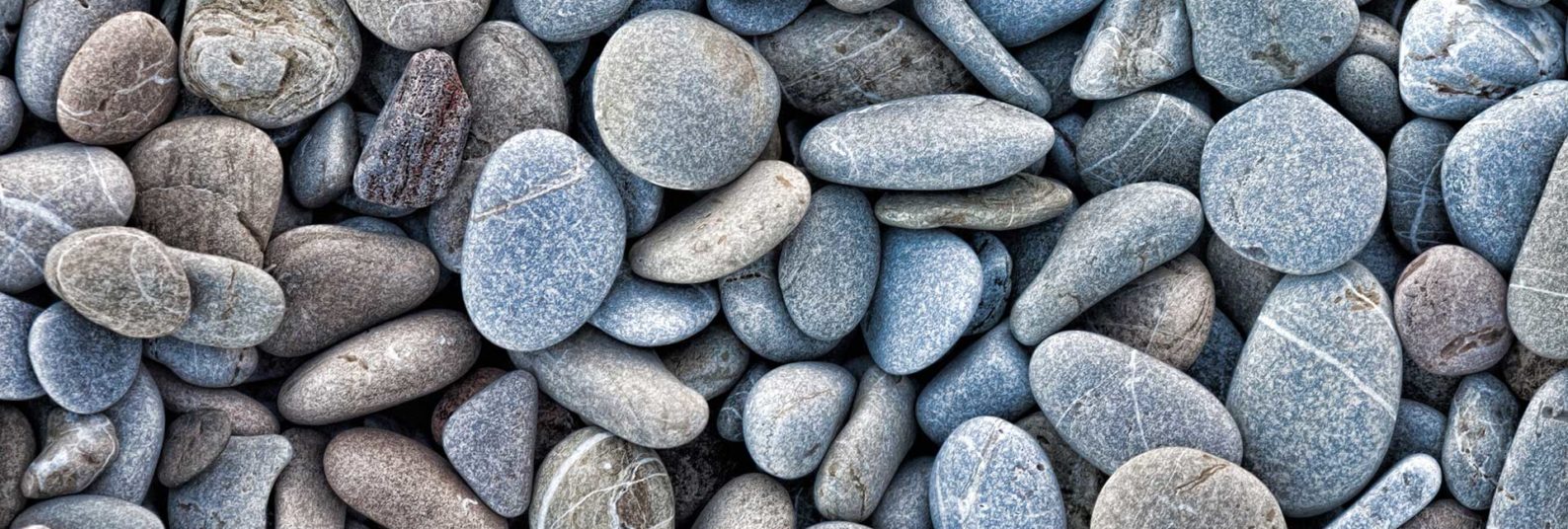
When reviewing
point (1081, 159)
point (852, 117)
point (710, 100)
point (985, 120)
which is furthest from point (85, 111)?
point (1081, 159)

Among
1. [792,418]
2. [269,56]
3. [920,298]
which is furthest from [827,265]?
[269,56]

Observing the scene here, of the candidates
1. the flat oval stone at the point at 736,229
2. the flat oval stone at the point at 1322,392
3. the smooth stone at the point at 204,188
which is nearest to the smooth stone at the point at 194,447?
the smooth stone at the point at 204,188

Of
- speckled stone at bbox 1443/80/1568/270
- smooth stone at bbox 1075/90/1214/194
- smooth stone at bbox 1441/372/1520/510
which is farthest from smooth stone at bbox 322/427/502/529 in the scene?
speckled stone at bbox 1443/80/1568/270

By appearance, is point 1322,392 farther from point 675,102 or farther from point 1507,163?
point 675,102

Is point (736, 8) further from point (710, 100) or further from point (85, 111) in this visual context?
point (85, 111)

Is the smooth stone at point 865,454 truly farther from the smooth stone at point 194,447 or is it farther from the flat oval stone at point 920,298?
the smooth stone at point 194,447
